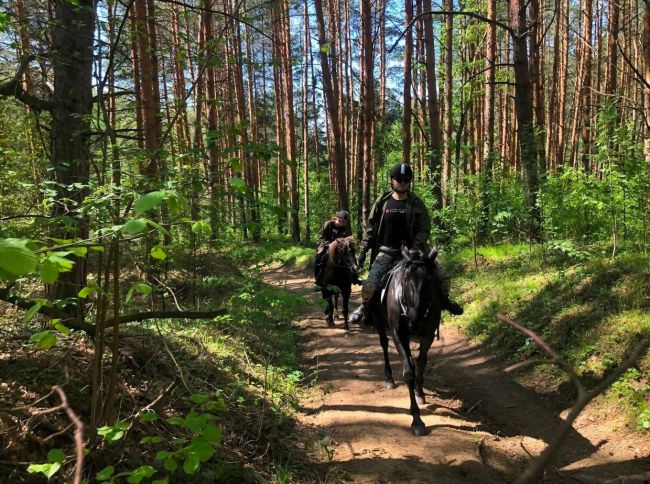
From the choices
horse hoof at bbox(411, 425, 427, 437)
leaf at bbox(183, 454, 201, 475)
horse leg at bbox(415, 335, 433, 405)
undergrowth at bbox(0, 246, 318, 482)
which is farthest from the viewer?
horse leg at bbox(415, 335, 433, 405)

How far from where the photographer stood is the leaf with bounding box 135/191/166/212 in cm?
162

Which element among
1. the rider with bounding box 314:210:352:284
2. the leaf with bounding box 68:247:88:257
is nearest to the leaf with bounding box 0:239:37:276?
the leaf with bounding box 68:247:88:257

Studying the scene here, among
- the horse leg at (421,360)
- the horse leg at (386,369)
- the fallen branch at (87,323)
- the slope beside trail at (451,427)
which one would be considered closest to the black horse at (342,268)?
the slope beside trail at (451,427)

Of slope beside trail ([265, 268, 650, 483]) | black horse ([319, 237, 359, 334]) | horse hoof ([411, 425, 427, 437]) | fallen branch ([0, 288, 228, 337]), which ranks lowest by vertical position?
slope beside trail ([265, 268, 650, 483])

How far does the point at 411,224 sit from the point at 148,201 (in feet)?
17.2

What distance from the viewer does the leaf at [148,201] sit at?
1615mm

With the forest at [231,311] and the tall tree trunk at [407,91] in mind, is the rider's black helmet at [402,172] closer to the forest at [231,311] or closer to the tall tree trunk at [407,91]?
the forest at [231,311]

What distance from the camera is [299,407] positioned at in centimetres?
601

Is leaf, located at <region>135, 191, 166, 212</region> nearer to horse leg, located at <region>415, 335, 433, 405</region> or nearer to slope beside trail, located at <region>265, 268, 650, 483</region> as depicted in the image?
slope beside trail, located at <region>265, 268, 650, 483</region>

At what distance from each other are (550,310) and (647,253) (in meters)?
1.91

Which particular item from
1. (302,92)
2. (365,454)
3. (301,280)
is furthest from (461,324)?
(302,92)

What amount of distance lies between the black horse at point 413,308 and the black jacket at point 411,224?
601 mm

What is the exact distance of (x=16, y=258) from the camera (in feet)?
4.00

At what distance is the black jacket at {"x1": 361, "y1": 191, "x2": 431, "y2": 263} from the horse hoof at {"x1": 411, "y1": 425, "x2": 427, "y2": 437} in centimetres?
223
